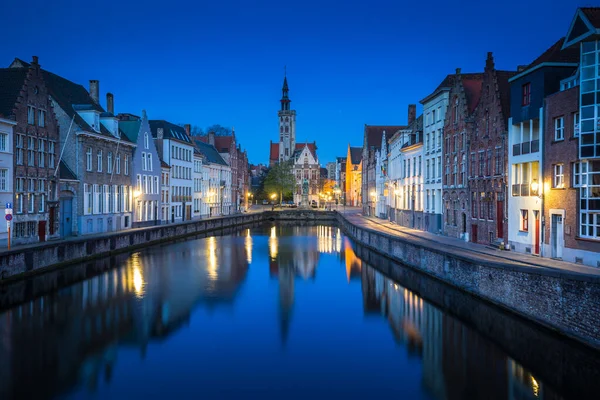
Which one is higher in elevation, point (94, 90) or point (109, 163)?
point (94, 90)

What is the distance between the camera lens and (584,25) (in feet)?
68.4

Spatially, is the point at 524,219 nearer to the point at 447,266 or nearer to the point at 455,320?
A: the point at 447,266

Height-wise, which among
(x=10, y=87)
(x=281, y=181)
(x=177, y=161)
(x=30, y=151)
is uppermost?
(x=10, y=87)

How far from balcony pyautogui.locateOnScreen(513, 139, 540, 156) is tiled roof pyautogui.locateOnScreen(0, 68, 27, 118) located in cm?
2699

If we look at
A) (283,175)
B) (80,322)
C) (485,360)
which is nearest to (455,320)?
(485,360)

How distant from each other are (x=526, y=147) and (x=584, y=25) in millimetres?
6822

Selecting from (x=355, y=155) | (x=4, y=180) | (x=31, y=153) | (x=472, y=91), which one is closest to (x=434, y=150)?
(x=472, y=91)

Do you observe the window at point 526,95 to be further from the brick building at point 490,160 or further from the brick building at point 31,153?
the brick building at point 31,153

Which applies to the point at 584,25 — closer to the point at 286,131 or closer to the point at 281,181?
the point at 281,181

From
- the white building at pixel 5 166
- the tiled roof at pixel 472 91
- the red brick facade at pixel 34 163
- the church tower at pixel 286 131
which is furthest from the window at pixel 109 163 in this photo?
the church tower at pixel 286 131

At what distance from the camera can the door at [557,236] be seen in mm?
23062

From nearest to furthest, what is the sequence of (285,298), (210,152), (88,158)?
(285,298)
(88,158)
(210,152)

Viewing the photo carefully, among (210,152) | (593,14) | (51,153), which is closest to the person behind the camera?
(593,14)

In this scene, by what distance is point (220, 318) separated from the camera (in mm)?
21188
